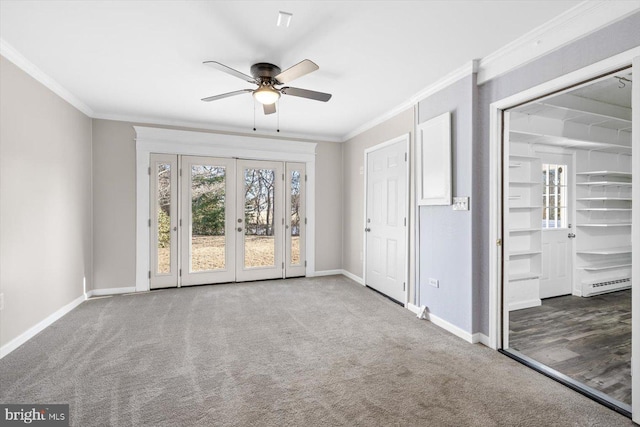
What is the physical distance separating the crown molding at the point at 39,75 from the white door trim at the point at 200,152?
0.75 m

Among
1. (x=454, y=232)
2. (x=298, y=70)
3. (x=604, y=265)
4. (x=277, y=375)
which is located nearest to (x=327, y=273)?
(x=454, y=232)

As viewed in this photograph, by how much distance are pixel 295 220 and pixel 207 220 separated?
1.47 m

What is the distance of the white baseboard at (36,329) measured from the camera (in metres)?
2.58

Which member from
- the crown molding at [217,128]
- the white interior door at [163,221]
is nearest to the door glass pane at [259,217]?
the crown molding at [217,128]

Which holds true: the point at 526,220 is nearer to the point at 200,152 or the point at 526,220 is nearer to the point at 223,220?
the point at 223,220

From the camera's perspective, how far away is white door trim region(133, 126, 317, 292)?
14.8 ft

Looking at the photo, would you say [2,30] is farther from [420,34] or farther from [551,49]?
[551,49]

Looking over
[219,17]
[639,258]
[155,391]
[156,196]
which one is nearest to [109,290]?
[156,196]

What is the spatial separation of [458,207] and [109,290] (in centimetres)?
478

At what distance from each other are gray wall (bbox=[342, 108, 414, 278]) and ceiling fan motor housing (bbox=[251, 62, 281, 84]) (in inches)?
79.6

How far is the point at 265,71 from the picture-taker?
111 inches

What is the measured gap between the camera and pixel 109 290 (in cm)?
438

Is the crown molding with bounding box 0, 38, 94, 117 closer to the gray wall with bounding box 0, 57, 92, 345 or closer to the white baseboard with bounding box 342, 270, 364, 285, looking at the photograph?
the gray wall with bounding box 0, 57, 92, 345

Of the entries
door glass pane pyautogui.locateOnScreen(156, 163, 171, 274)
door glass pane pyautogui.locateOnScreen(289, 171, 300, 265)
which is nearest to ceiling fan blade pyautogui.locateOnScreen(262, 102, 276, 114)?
door glass pane pyautogui.locateOnScreen(289, 171, 300, 265)
